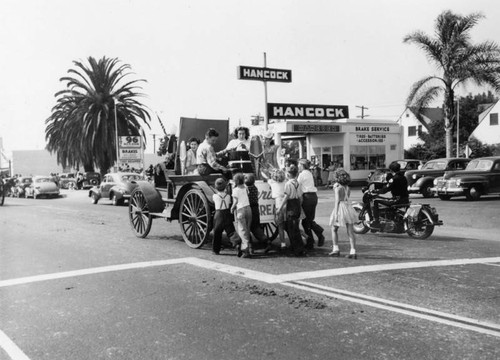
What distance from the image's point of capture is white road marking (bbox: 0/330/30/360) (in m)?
4.36

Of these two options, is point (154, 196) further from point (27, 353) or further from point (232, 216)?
point (27, 353)

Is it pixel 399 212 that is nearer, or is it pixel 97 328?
pixel 97 328

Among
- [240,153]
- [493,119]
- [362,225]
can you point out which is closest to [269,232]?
[240,153]

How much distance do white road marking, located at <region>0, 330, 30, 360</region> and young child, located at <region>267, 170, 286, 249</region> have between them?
4958 mm

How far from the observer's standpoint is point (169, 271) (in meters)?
7.63

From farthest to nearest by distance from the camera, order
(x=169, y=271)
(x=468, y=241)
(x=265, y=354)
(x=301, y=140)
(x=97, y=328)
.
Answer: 1. (x=301, y=140)
2. (x=468, y=241)
3. (x=169, y=271)
4. (x=97, y=328)
5. (x=265, y=354)

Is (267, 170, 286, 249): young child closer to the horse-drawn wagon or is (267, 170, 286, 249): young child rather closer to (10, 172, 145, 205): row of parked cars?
the horse-drawn wagon

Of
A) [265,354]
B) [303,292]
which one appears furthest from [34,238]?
[265,354]

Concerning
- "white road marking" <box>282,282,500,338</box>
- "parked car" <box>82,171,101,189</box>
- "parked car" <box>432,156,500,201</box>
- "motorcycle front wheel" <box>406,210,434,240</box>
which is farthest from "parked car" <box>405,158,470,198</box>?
"parked car" <box>82,171,101,189</box>

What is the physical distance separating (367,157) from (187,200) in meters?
28.5

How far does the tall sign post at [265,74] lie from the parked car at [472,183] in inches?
521

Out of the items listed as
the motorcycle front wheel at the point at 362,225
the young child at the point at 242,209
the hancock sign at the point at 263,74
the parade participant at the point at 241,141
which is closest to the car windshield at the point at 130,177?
the hancock sign at the point at 263,74

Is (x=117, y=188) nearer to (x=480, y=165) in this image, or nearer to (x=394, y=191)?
(x=480, y=165)

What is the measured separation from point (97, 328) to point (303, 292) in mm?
2390
